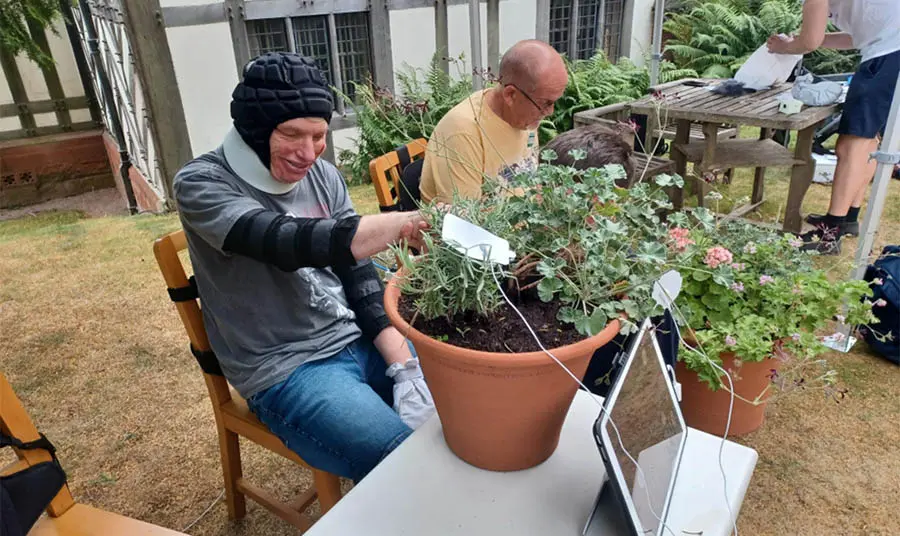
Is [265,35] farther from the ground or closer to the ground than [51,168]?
farther from the ground

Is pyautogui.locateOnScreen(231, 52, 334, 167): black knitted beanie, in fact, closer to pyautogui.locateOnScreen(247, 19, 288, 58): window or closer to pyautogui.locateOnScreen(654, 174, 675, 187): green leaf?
pyautogui.locateOnScreen(654, 174, 675, 187): green leaf

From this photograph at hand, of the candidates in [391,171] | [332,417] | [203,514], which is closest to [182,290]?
[332,417]

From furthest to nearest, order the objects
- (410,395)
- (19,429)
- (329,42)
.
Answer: (329,42), (410,395), (19,429)

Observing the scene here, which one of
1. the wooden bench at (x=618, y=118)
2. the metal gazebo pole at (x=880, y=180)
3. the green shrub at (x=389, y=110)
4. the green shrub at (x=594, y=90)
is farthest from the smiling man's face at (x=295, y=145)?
the green shrub at (x=594, y=90)

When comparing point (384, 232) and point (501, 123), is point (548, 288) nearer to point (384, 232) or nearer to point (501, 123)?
point (384, 232)

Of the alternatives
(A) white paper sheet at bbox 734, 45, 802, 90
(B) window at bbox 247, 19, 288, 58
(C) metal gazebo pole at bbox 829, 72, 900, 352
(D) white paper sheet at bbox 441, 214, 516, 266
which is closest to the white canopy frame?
(C) metal gazebo pole at bbox 829, 72, 900, 352

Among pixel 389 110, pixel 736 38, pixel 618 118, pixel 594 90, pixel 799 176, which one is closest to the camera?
pixel 799 176

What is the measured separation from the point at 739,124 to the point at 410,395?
3.08m

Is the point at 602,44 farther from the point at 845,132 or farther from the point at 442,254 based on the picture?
the point at 442,254

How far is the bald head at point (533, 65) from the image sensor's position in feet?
6.68

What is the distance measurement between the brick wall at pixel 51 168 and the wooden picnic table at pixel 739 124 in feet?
28.2

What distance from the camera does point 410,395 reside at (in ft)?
5.08

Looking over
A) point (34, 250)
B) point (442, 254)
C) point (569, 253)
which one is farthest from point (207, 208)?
point (34, 250)

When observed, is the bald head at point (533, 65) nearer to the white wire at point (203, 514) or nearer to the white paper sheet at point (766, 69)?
the white wire at point (203, 514)
